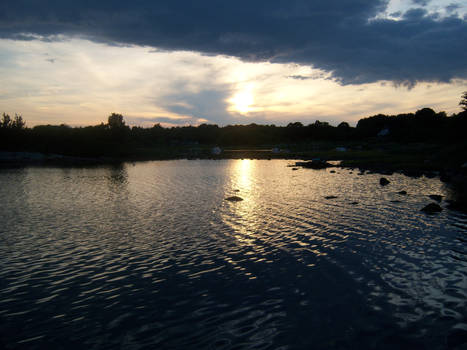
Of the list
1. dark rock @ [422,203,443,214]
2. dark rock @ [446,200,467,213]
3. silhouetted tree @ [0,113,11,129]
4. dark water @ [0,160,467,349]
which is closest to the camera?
dark water @ [0,160,467,349]

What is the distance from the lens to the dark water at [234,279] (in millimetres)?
12070

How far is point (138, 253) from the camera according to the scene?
838 inches

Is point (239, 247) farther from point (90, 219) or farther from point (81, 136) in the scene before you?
point (81, 136)

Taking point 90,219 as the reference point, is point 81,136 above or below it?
above

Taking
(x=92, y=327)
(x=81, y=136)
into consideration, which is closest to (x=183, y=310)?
(x=92, y=327)

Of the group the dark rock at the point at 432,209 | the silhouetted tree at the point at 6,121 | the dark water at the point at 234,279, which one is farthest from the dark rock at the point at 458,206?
the silhouetted tree at the point at 6,121

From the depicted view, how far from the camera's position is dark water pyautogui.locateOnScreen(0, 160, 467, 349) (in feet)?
39.6

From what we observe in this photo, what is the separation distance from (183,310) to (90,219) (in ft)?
69.9

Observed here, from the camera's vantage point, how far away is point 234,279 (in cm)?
1705

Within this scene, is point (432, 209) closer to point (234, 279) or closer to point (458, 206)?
point (458, 206)

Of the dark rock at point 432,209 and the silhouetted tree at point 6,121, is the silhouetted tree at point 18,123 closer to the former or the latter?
the silhouetted tree at point 6,121

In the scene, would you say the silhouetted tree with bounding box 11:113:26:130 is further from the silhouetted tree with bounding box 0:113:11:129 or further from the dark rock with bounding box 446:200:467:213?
the dark rock with bounding box 446:200:467:213

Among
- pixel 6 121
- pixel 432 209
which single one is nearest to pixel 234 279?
pixel 432 209

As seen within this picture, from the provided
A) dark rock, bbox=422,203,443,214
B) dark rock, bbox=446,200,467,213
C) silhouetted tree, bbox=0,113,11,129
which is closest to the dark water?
dark rock, bbox=422,203,443,214
